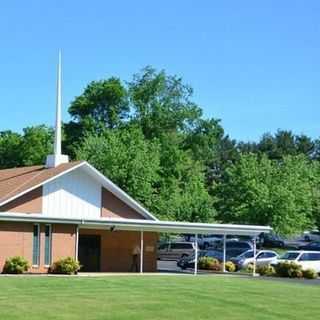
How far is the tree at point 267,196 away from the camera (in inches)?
2591

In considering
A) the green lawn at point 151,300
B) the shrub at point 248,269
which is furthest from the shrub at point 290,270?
the green lawn at point 151,300

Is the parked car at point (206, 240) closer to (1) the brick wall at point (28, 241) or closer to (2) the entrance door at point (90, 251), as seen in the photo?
(2) the entrance door at point (90, 251)

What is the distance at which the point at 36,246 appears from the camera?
127 feet

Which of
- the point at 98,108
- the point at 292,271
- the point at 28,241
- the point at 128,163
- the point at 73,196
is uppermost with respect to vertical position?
the point at 98,108

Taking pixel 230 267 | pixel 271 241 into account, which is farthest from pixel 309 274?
pixel 271 241

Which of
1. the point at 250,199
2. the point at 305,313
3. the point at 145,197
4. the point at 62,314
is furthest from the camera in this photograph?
the point at 250,199

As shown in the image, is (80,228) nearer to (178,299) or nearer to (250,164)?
(178,299)

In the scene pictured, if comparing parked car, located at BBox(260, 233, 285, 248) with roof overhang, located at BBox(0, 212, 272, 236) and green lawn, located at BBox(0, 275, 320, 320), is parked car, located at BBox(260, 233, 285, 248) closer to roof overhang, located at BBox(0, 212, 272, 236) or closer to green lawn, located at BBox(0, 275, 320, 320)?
roof overhang, located at BBox(0, 212, 272, 236)

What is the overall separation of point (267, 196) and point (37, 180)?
100ft

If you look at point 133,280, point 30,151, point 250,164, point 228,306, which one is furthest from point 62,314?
point 30,151

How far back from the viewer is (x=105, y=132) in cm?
7262

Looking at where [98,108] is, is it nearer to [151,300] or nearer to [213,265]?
[213,265]

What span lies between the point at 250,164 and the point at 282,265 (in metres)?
31.1

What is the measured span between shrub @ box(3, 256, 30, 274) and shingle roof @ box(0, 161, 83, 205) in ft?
10.1
